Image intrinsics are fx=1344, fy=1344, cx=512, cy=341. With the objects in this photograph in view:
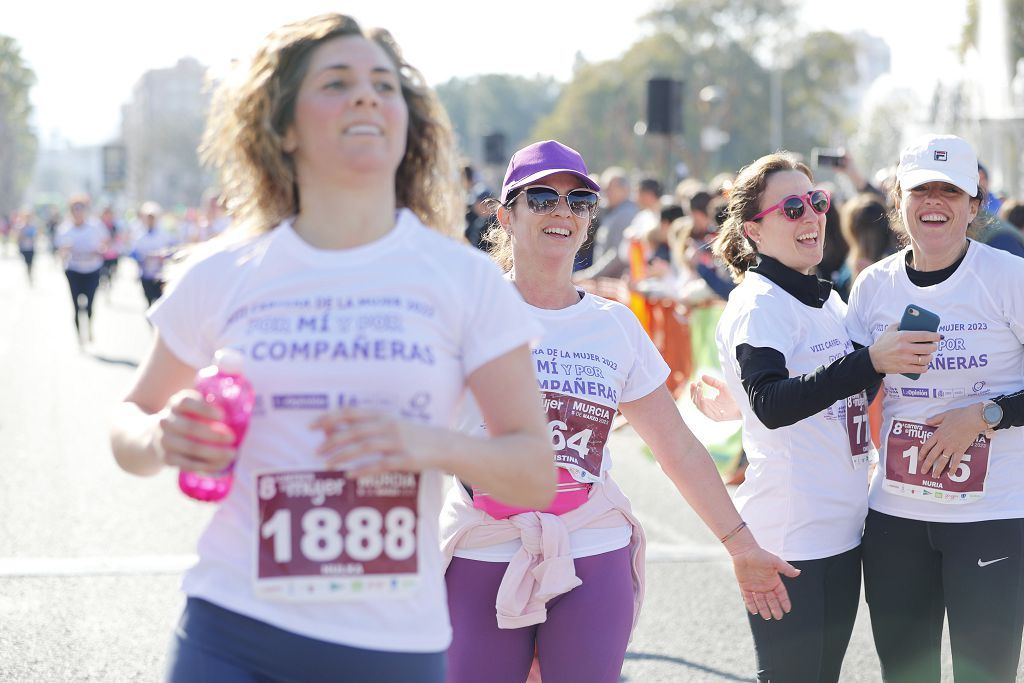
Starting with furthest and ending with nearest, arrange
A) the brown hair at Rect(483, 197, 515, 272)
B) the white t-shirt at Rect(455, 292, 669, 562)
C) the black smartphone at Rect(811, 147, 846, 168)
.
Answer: the black smartphone at Rect(811, 147, 846, 168)
the brown hair at Rect(483, 197, 515, 272)
the white t-shirt at Rect(455, 292, 669, 562)

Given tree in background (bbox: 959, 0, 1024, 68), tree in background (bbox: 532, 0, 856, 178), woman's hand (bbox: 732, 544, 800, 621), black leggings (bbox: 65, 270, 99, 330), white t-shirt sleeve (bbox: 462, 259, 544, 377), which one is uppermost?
tree in background (bbox: 532, 0, 856, 178)

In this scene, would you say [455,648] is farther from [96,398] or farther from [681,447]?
[96,398]

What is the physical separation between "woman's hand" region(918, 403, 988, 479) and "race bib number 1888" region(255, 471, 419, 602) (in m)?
1.94

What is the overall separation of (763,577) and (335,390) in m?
1.62

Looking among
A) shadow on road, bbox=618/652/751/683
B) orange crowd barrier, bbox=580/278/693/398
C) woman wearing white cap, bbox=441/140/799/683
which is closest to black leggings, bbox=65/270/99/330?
orange crowd barrier, bbox=580/278/693/398

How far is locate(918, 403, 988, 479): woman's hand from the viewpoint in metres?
3.63

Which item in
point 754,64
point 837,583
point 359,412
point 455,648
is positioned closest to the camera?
point 359,412

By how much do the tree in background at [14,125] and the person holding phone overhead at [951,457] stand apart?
8335 cm

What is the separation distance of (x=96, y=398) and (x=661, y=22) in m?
65.5

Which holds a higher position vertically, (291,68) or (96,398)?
(291,68)

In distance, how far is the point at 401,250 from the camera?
91.4 inches

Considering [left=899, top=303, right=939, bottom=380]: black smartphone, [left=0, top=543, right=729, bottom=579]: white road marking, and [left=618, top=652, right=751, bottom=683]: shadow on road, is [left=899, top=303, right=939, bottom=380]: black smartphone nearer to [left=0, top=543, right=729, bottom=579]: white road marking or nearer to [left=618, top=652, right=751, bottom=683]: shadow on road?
[left=618, top=652, right=751, bottom=683]: shadow on road

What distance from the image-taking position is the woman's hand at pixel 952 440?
3.63 m

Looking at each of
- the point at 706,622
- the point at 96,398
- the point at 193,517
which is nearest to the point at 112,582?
the point at 193,517
